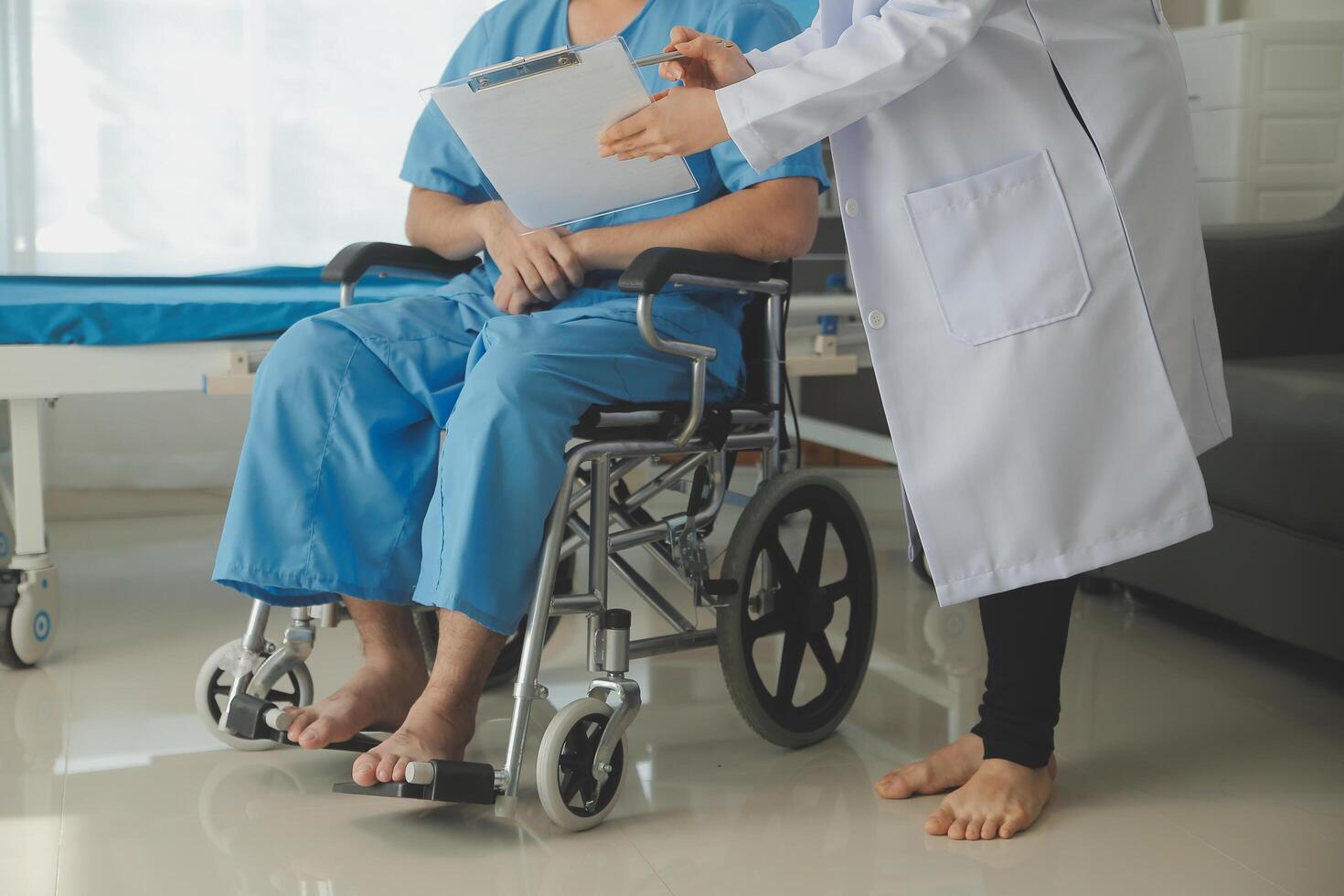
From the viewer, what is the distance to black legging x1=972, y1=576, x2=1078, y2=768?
149cm

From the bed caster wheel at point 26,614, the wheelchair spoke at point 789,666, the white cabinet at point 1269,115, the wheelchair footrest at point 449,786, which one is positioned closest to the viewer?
the wheelchair footrest at point 449,786

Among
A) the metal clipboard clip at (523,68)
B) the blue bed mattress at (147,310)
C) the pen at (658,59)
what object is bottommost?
the blue bed mattress at (147,310)

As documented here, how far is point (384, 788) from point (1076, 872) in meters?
0.69

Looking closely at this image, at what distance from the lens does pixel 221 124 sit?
3900 millimetres

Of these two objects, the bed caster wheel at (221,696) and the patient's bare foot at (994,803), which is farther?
the bed caster wheel at (221,696)

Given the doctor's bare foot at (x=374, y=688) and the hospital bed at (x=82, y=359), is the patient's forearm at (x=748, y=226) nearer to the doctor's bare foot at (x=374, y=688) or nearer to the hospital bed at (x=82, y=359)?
the doctor's bare foot at (x=374, y=688)

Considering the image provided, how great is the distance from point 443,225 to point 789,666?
730mm

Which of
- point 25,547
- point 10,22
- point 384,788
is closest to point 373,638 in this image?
point 384,788

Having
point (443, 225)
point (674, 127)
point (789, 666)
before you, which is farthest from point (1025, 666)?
point (443, 225)

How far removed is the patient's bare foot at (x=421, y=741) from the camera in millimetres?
1348

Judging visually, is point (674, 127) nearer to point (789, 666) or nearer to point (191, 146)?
point (789, 666)

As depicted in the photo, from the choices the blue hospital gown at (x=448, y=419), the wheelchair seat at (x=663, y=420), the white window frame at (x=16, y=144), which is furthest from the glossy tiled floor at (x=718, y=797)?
the white window frame at (x=16, y=144)

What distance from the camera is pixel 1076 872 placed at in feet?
4.59

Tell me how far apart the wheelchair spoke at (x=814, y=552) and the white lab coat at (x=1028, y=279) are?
1.23 ft
